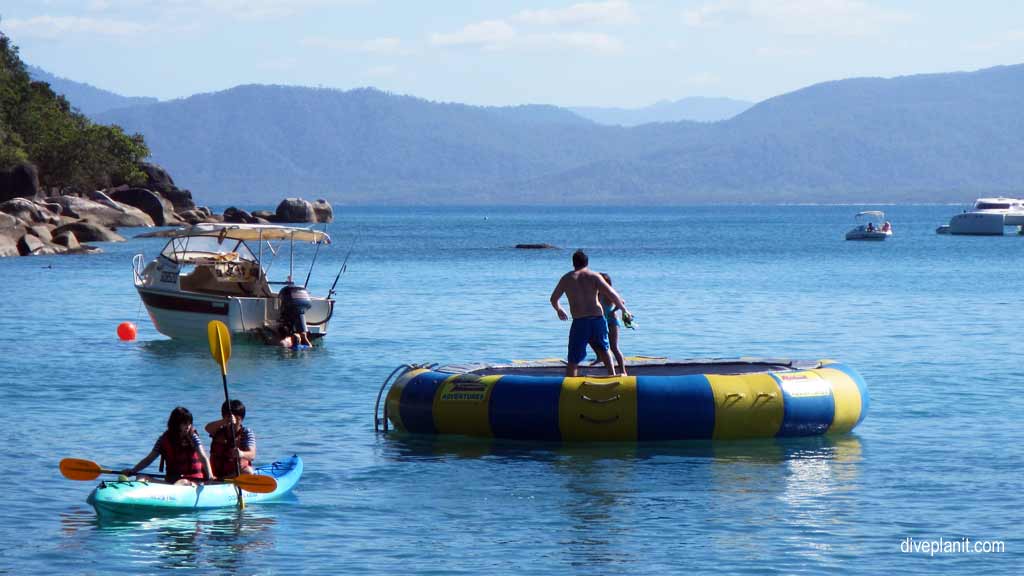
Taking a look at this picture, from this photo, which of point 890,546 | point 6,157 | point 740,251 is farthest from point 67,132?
point 890,546

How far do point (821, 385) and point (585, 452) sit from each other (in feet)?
10.3

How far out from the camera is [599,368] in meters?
20.0

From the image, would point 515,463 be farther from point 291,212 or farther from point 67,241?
point 291,212

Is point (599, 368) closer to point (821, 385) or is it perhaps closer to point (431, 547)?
point (821, 385)

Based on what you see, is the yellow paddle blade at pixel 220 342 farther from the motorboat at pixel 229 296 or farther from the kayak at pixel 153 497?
the motorboat at pixel 229 296

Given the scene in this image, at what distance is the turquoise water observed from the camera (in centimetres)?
1378

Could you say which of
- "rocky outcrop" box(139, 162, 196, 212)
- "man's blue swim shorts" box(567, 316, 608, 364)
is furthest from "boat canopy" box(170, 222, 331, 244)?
"rocky outcrop" box(139, 162, 196, 212)

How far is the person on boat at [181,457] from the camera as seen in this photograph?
1454 cm

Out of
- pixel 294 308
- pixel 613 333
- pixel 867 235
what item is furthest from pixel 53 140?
pixel 613 333

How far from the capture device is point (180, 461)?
48.3ft

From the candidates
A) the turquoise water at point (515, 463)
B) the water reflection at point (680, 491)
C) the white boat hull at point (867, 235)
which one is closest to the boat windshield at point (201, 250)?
the turquoise water at point (515, 463)

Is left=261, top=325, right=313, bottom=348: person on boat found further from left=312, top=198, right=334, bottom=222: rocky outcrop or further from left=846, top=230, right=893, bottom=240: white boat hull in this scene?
left=312, top=198, right=334, bottom=222: rocky outcrop

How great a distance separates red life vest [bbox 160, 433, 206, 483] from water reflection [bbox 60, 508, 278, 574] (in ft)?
1.28

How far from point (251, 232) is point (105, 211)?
Result: 6287 centimetres
